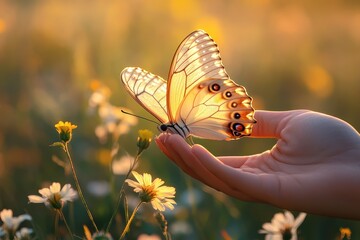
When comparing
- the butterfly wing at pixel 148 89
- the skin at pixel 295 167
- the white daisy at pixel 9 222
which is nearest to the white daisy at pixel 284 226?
the skin at pixel 295 167

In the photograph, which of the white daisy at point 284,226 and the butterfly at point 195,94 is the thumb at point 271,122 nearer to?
the butterfly at point 195,94

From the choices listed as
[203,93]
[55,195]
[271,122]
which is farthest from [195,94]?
[55,195]

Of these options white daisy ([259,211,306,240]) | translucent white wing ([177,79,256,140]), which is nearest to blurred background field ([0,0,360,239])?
white daisy ([259,211,306,240])

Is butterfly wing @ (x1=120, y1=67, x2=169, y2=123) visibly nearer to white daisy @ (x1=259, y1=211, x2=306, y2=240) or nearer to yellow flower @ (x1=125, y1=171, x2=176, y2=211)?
yellow flower @ (x1=125, y1=171, x2=176, y2=211)

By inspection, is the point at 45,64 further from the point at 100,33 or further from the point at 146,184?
the point at 146,184

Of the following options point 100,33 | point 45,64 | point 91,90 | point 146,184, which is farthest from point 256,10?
point 146,184

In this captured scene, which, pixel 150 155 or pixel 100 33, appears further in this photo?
pixel 100 33

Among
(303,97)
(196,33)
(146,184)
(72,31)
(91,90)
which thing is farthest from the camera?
(72,31)
